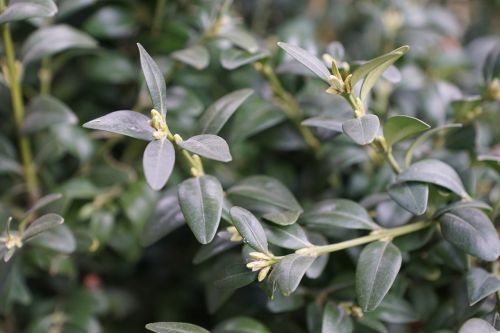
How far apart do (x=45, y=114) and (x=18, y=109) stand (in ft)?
0.19

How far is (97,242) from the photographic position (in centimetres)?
101

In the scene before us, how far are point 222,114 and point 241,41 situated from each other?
191 millimetres

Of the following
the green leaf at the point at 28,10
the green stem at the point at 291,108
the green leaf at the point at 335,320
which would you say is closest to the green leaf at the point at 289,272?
the green leaf at the point at 335,320

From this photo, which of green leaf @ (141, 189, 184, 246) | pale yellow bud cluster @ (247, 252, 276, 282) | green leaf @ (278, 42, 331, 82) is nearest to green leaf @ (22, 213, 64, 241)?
green leaf @ (141, 189, 184, 246)

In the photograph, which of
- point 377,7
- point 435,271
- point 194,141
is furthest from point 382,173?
point 377,7

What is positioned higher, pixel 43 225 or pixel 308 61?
pixel 308 61

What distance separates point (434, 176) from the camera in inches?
31.5

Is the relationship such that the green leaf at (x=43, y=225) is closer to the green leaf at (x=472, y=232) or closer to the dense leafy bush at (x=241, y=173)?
the dense leafy bush at (x=241, y=173)

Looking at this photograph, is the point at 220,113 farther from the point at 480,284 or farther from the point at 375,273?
the point at 480,284

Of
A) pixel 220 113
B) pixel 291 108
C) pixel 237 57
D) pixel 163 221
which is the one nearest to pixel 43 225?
pixel 163 221

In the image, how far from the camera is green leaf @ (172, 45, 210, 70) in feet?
3.04

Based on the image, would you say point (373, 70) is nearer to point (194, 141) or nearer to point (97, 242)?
point (194, 141)

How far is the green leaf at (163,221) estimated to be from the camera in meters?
0.84

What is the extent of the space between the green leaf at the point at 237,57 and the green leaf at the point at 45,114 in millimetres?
261
